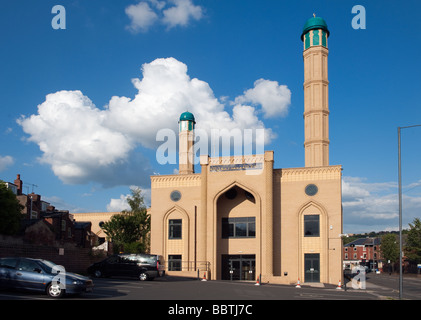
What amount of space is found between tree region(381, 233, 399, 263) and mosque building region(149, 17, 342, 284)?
178ft

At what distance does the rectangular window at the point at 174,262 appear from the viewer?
44.1 metres

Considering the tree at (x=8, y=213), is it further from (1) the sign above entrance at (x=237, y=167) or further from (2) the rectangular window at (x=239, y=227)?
(2) the rectangular window at (x=239, y=227)

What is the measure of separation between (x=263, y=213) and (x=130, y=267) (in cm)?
1481

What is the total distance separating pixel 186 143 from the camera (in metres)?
57.2

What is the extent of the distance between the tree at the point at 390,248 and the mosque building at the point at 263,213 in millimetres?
54179

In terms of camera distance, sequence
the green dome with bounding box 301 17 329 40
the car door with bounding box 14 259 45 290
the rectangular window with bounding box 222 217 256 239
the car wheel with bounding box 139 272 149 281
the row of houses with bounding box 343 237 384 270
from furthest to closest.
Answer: the row of houses with bounding box 343 237 384 270
the green dome with bounding box 301 17 329 40
the rectangular window with bounding box 222 217 256 239
the car wheel with bounding box 139 272 149 281
the car door with bounding box 14 259 45 290

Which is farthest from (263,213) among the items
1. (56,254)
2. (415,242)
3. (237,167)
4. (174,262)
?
(415,242)

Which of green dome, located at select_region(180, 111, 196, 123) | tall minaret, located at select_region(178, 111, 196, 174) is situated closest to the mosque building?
tall minaret, located at select_region(178, 111, 196, 174)

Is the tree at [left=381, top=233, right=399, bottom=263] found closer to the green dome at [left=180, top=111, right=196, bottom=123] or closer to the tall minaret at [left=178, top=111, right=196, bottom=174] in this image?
the tall minaret at [left=178, top=111, right=196, bottom=174]

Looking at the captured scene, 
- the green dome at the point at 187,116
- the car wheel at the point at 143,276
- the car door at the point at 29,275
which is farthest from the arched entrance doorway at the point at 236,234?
the car door at the point at 29,275

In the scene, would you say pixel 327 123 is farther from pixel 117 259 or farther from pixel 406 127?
pixel 117 259

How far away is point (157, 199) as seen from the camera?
151ft

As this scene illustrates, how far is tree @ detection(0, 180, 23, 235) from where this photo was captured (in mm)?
35688
